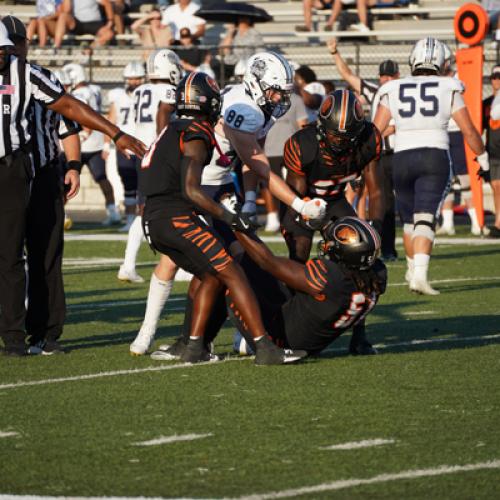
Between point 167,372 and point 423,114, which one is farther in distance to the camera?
point 423,114

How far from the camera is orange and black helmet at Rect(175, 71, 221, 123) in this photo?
6984mm

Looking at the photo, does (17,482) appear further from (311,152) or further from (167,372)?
(311,152)

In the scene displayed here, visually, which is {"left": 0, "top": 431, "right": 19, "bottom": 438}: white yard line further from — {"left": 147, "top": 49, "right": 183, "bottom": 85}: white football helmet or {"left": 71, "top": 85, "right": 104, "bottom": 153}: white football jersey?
{"left": 71, "top": 85, "right": 104, "bottom": 153}: white football jersey

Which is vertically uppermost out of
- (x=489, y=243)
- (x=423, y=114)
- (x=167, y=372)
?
(x=423, y=114)

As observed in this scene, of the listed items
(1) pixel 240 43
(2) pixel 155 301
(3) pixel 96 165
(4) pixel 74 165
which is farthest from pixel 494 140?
(2) pixel 155 301

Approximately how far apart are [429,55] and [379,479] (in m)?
6.47

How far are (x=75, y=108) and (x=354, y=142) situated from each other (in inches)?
61.2

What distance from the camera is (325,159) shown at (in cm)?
794

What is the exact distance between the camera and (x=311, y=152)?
796cm

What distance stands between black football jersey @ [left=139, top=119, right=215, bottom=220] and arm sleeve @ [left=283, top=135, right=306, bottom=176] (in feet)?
3.55

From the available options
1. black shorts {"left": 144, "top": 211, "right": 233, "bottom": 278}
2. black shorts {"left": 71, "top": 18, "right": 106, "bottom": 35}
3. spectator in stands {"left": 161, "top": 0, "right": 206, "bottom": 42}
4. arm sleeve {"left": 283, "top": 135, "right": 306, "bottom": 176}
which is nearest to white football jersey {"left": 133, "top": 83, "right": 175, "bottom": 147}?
arm sleeve {"left": 283, "top": 135, "right": 306, "bottom": 176}

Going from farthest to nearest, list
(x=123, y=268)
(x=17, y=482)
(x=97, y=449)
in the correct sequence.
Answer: (x=123, y=268)
(x=97, y=449)
(x=17, y=482)

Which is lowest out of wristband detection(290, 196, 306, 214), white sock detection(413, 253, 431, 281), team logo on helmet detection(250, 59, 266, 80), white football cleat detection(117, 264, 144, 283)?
white football cleat detection(117, 264, 144, 283)

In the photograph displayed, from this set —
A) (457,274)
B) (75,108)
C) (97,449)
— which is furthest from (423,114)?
(97,449)
